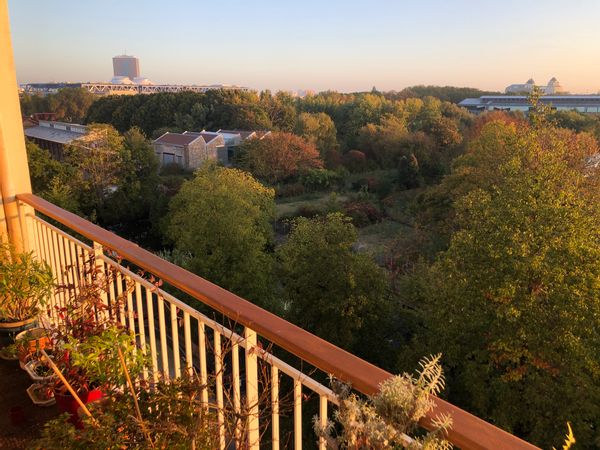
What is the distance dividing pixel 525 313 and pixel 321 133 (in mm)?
32788

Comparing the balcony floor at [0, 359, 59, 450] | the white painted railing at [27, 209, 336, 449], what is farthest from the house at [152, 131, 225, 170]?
the white painted railing at [27, 209, 336, 449]

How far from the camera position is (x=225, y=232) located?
16.8m

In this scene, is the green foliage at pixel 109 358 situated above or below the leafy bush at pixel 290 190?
above

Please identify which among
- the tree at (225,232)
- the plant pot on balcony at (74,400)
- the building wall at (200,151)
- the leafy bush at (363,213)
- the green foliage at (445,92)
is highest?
the green foliage at (445,92)

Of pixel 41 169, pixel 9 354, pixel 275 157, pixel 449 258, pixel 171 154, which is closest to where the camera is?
pixel 9 354

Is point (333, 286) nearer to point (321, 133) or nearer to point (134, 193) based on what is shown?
point (134, 193)

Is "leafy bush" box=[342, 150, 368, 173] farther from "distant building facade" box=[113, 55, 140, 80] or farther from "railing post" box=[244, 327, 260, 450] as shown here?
"distant building facade" box=[113, 55, 140, 80]

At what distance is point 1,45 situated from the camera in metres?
2.97

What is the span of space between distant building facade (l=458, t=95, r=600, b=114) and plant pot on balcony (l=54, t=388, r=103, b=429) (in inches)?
2356

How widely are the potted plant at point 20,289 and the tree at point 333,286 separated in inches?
365

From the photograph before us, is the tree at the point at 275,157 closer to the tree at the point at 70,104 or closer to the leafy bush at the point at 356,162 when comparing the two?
the leafy bush at the point at 356,162

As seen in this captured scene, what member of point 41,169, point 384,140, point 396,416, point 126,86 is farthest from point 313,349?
point 126,86

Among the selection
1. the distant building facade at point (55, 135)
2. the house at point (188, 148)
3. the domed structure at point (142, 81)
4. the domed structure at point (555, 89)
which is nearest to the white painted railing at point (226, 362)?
the house at point (188, 148)

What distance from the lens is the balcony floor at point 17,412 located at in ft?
6.69
